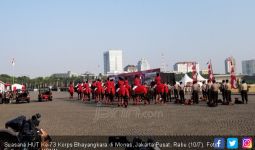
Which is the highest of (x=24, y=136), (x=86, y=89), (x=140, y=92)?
(x=86, y=89)

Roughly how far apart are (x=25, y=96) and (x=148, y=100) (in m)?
17.4

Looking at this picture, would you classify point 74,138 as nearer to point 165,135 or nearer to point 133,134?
point 133,134

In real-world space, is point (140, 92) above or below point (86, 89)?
below

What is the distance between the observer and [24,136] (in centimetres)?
826

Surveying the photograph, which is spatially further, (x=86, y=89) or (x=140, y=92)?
(x=86, y=89)

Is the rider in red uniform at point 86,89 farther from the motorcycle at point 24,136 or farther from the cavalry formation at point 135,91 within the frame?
the motorcycle at point 24,136

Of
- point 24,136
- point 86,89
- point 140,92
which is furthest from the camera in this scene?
point 86,89

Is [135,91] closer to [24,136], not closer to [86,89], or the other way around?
[86,89]

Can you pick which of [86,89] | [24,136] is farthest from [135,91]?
[24,136]

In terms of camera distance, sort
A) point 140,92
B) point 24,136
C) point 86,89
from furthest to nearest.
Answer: point 86,89 < point 140,92 < point 24,136

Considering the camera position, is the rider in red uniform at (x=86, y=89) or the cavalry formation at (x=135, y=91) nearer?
the cavalry formation at (x=135, y=91)

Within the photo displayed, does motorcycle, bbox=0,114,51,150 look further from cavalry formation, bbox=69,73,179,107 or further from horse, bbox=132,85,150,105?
horse, bbox=132,85,150,105

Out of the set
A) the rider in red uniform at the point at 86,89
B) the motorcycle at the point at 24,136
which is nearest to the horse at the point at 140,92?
the rider in red uniform at the point at 86,89

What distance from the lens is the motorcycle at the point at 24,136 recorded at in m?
8.23
